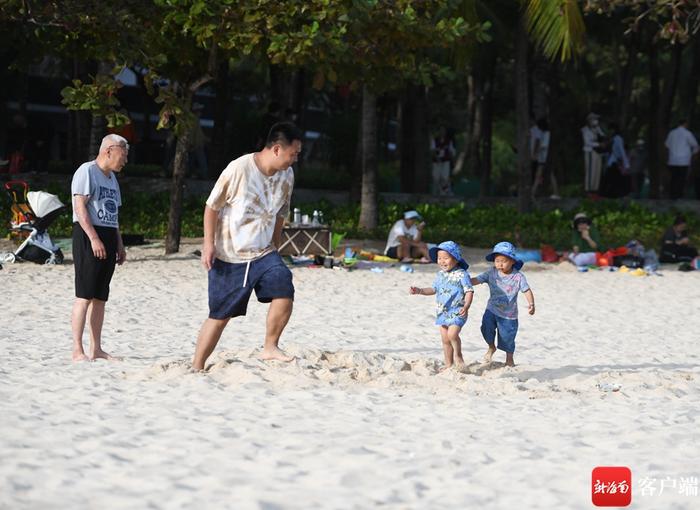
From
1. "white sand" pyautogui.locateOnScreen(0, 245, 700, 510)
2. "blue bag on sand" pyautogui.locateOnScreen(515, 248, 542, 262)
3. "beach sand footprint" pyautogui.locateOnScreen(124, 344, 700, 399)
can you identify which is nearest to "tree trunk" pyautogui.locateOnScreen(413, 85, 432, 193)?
"blue bag on sand" pyautogui.locateOnScreen(515, 248, 542, 262)

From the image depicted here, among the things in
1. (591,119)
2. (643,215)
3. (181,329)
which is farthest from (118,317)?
(591,119)

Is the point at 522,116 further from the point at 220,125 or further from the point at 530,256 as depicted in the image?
the point at 220,125

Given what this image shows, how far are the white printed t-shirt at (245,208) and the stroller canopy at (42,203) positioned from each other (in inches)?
314

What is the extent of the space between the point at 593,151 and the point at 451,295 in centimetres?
1637

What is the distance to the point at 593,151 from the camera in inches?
954

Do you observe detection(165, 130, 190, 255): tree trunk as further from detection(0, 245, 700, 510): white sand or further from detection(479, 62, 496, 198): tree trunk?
detection(479, 62, 496, 198): tree trunk

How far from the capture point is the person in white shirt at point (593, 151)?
2420 cm

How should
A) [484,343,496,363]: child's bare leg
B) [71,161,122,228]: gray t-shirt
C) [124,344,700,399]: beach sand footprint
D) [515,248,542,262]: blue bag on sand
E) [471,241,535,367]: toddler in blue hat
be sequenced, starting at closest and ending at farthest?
[124,344,700,399]: beach sand footprint → [71,161,122,228]: gray t-shirt → [471,241,535,367]: toddler in blue hat → [484,343,496,363]: child's bare leg → [515,248,542,262]: blue bag on sand

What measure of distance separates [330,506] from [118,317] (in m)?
6.89

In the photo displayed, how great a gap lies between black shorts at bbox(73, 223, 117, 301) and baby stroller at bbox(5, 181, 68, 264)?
7.01 m

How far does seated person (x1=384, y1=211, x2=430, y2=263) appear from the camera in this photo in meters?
17.6

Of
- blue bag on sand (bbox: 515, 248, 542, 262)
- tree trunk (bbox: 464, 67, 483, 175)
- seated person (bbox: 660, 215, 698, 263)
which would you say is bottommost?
blue bag on sand (bbox: 515, 248, 542, 262)

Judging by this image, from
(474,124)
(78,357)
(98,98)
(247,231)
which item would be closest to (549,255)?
(98,98)

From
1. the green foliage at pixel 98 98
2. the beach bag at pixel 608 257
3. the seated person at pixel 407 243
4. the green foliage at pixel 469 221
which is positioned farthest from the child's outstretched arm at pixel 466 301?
the green foliage at pixel 469 221
